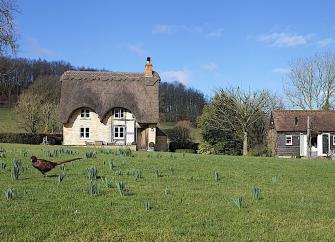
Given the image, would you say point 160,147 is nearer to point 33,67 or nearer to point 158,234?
point 158,234

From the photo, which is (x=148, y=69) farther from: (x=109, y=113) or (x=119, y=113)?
(x=109, y=113)

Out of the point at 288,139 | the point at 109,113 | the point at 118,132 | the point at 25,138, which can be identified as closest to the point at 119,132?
the point at 118,132

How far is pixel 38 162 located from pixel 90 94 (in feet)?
127

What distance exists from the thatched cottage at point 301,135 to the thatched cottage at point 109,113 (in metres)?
14.3

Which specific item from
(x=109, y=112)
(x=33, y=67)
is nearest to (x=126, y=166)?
(x=109, y=112)

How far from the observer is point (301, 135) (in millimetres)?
48750

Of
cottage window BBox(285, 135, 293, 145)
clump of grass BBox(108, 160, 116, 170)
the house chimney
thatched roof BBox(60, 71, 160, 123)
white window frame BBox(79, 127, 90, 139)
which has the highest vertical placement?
the house chimney

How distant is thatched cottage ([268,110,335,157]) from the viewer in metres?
48.7

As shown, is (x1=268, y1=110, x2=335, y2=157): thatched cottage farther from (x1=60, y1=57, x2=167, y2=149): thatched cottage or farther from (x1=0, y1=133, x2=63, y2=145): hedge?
(x1=0, y1=133, x2=63, y2=145): hedge

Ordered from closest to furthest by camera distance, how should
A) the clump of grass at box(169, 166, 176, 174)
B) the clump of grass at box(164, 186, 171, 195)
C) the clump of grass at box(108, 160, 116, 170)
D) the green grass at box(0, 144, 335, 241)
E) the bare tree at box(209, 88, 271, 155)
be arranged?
1. the green grass at box(0, 144, 335, 241)
2. the clump of grass at box(164, 186, 171, 195)
3. the clump of grass at box(108, 160, 116, 170)
4. the clump of grass at box(169, 166, 176, 174)
5. the bare tree at box(209, 88, 271, 155)

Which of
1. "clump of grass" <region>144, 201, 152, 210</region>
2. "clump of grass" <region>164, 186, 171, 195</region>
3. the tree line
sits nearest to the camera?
"clump of grass" <region>144, 201, 152, 210</region>

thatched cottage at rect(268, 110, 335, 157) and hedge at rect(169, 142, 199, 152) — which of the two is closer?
thatched cottage at rect(268, 110, 335, 157)

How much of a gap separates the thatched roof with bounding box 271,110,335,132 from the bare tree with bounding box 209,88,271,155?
223 cm

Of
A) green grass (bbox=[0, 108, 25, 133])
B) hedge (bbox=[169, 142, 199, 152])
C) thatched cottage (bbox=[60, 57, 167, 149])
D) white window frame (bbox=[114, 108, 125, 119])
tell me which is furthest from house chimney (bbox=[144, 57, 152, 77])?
green grass (bbox=[0, 108, 25, 133])
